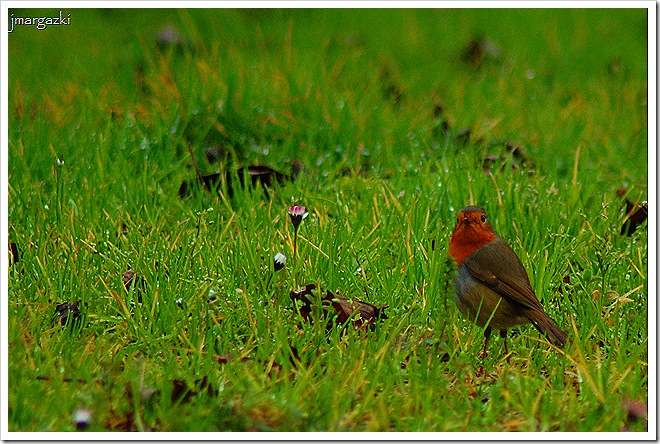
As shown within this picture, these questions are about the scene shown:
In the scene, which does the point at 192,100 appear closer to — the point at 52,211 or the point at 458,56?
the point at 52,211

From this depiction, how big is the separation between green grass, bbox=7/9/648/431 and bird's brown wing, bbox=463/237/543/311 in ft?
0.55

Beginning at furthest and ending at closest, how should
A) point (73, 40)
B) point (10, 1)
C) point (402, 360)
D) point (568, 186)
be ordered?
1. point (73, 40)
2. point (568, 186)
3. point (10, 1)
4. point (402, 360)

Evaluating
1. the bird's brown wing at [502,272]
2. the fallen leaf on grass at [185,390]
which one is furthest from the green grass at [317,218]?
the bird's brown wing at [502,272]

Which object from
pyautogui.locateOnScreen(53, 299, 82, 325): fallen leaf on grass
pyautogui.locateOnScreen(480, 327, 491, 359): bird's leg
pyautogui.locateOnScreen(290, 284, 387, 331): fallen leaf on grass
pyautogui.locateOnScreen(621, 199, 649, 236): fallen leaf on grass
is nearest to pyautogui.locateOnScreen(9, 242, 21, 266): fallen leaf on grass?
pyautogui.locateOnScreen(53, 299, 82, 325): fallen leaf on grass

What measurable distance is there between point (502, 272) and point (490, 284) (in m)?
0.07

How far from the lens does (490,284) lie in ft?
11.1

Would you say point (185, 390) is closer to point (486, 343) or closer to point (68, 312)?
point (68, 312)

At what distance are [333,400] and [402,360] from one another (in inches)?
14.2

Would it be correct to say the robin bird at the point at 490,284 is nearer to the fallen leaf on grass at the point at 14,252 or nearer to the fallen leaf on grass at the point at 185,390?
the fallen leaf on grass at the point at 185,390

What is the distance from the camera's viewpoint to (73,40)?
661 centimetres

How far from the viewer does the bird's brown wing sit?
334cm

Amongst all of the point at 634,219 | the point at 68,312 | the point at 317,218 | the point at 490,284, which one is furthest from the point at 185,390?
the point at 634,219

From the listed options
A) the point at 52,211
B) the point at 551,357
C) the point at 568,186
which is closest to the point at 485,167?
the point at 568,186

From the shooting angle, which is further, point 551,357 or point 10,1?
point 10,1
